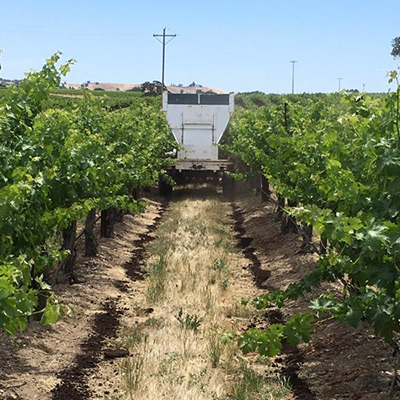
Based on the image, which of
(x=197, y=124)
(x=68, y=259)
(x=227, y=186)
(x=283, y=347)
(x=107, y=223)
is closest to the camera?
(x=283, y=347)

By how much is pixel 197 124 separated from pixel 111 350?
57.5 feet

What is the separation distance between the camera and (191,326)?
9.50 metres

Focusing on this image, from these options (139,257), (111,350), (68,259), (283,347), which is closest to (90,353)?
(111,350)

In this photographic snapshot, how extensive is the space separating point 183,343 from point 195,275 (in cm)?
375

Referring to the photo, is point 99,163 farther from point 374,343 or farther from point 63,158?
point 374,343

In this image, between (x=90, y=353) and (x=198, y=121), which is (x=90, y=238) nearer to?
(x=90, y=353)

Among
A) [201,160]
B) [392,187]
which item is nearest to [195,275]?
[392,187]

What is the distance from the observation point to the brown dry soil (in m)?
7.36

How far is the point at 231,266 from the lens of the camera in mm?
14164

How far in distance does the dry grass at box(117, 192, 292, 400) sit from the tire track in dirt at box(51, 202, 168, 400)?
0.38 meters

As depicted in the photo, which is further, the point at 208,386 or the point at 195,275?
the point at 195,275

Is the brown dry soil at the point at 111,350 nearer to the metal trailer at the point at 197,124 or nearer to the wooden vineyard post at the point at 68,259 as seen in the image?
the wooden vineyard post at the point at 68,259

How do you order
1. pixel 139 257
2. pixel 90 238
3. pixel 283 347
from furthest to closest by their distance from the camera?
pixel 139 257, pixel 90 238, pixel 283 347

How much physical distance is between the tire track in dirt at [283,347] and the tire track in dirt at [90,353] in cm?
189
